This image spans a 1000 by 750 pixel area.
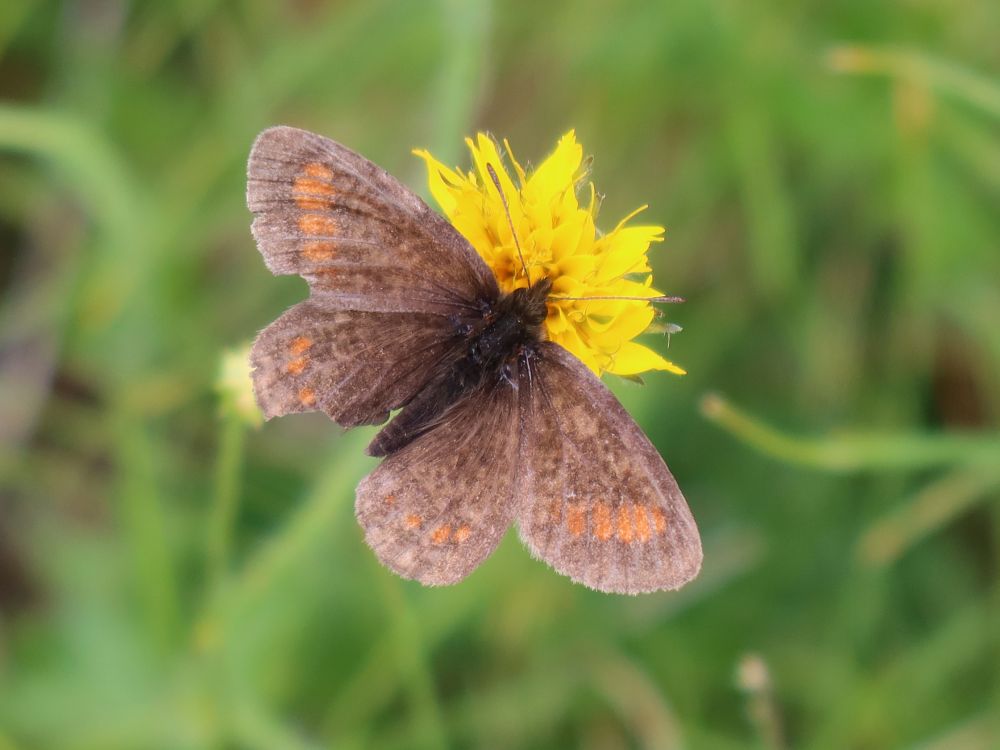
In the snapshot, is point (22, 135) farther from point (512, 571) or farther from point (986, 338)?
point (986, 338)

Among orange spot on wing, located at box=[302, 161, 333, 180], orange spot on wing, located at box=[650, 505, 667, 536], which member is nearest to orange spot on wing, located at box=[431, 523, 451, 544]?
orange spot on wing, located at box=[650, 505, 667, 536]

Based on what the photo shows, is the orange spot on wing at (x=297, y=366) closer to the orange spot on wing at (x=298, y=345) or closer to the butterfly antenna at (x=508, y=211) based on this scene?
the orange spot on wing at (x=298, y=345)

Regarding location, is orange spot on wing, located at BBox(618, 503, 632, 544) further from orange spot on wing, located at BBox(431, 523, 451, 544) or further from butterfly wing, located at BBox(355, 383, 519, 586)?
orange spot on wing, located at BBox(431, 523, 451, 544)

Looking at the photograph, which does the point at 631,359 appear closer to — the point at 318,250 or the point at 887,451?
the point at 318,250

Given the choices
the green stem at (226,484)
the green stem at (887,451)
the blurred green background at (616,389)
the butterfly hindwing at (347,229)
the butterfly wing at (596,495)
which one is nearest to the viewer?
the butterfly wing at (596,495)

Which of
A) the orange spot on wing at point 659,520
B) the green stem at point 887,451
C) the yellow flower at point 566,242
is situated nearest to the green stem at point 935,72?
the green stem at point 887,451

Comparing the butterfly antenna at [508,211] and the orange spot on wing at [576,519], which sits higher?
the butterfly antenna at [508,211]

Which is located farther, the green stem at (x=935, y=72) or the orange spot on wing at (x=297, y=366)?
the green stem at (x=935, y=72)
